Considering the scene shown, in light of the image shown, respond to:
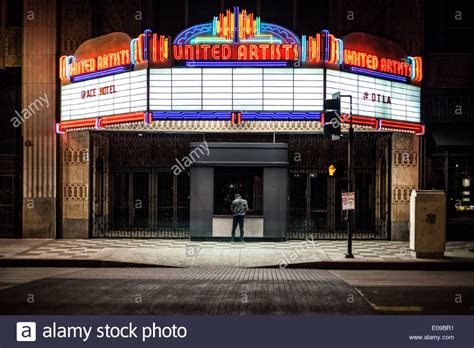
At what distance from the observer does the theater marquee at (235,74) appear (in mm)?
16516

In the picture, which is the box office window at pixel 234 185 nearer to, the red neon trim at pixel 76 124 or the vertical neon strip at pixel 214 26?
the red neon trim at pixel 76 124

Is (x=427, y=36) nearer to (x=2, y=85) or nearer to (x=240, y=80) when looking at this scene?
(x=240, y=80)

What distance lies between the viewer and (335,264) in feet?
46.7

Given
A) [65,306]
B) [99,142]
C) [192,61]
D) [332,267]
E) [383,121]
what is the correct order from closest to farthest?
[65,306]
[332,267]
[192,61]
[383,121]
[99,142]

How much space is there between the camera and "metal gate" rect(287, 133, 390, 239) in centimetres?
2039

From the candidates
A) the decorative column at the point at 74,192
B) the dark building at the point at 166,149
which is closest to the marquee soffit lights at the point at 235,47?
the dark building at the point at 166,149

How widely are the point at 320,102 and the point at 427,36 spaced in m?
6.09

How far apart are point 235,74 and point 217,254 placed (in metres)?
5.81

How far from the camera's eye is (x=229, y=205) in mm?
19297

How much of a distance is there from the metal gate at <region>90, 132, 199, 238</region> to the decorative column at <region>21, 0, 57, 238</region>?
5.83ft

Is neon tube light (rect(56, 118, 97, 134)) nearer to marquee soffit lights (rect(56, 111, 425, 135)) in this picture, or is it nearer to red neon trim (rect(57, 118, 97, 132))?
red neon trim (rect(57, 118, 97, 132))

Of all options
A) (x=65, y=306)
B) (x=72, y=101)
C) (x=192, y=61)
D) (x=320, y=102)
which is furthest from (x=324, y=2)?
(x=65, y=306)

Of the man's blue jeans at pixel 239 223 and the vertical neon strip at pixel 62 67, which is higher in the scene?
the vertical neon strip at pixel 62 67

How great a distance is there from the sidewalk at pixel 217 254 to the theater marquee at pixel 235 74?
4195mm
